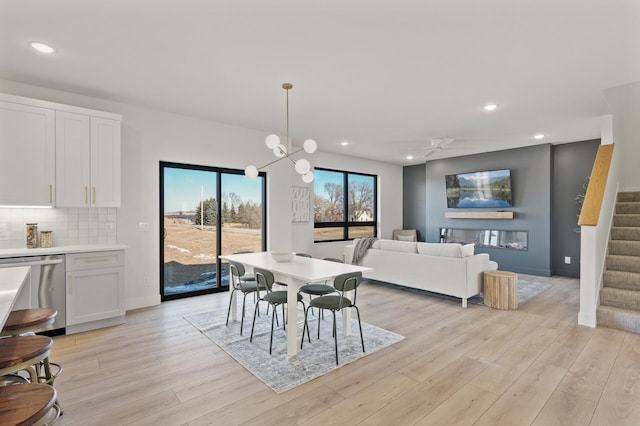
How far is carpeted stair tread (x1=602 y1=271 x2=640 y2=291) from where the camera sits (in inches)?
152

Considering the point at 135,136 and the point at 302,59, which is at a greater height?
the point at 302,59

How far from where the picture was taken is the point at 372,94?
3814mm

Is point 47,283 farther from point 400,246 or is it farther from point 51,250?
point 400,246

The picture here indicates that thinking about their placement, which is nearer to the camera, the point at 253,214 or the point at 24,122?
the point at 24,122

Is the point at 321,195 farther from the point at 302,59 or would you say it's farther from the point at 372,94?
the point at 302,59

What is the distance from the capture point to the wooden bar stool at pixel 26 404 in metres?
1.05

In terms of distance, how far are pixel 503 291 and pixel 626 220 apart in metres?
2.33

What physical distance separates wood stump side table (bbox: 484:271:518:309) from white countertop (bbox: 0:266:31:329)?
15.9ft

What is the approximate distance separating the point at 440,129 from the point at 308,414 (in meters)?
4.74

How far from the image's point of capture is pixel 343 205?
25.3ft

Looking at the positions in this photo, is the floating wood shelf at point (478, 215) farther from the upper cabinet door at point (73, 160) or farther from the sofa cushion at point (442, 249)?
the upper cabinet door at point (73, 160)

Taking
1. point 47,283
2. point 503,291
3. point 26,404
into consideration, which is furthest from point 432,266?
point 47,283

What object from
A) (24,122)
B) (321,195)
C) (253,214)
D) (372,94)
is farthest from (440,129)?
(24,122)

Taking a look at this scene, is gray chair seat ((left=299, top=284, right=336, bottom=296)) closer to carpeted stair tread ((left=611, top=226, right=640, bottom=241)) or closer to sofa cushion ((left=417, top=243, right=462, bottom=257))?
sofa cushion ((left=417, top=243, right=462, bottom=257))
